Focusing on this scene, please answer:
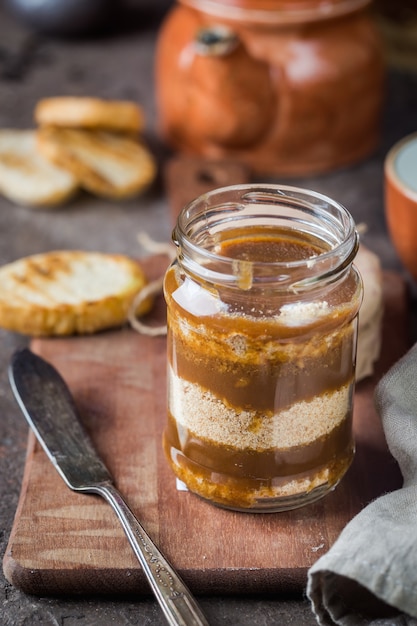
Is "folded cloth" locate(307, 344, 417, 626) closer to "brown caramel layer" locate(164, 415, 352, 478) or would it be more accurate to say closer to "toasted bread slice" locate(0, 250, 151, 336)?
"brown caramel layer" locate(164, 415, 352, 478)

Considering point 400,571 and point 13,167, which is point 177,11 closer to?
point 13,167

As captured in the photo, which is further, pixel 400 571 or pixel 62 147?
pixel 62 147

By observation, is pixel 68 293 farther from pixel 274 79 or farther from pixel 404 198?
pixel 274 79

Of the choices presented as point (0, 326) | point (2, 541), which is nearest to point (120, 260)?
point (0, 326)

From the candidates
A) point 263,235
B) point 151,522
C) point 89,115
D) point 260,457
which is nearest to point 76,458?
point 151,522

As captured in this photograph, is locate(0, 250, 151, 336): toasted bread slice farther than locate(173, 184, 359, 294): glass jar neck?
Yes

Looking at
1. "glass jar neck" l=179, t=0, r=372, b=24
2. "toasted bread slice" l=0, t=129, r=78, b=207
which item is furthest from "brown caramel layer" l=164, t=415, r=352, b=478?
"glass jar neck" l=179, t=0, r=372, b=24
